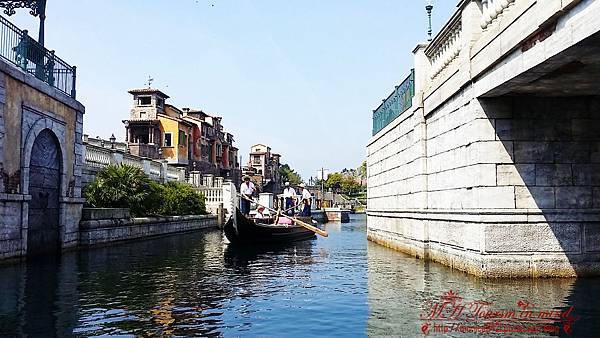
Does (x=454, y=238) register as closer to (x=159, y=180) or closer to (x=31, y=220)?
(x=31, y=220)

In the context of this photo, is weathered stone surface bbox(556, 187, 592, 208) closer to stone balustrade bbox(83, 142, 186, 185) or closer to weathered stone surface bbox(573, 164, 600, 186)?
weathered stone surface bbox(573, 164, 600, 186)

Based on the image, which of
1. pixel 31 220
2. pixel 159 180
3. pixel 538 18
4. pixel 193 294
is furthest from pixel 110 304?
pixel 159 180

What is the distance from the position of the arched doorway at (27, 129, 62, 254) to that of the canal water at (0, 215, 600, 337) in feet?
3.23

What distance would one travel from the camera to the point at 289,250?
18141 millimetres

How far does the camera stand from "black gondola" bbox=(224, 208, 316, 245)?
17.9 meters

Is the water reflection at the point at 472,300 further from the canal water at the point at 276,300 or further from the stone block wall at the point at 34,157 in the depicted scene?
the stone block wall at the point at 34,157

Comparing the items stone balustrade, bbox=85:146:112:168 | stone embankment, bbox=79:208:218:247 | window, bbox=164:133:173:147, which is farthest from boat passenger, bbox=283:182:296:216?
window, bbox=164:133:173:147

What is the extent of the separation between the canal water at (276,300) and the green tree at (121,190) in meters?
6.59

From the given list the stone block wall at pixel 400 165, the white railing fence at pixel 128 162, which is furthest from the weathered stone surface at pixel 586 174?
the white railing fence at pixel 128 162

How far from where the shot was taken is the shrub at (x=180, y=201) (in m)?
26.0

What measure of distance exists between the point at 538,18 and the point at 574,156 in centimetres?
339

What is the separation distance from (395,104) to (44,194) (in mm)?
10553

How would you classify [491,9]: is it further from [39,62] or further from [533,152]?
[39,62]

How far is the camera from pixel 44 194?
13.8m
